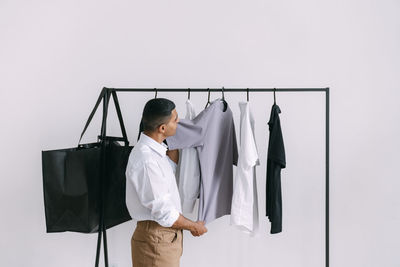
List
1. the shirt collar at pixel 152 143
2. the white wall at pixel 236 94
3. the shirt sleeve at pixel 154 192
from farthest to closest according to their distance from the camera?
the white wall at pixel 236 94
the shirt collar at pixel 152 143
the shirt sleeve at pixel 154 192

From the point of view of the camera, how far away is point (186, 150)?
2.08 meters

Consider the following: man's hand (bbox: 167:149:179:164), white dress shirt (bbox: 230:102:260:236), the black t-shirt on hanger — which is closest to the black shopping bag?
man's hand (bbox: 167:149:179:164)

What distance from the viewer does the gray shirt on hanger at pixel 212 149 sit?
2.00 m

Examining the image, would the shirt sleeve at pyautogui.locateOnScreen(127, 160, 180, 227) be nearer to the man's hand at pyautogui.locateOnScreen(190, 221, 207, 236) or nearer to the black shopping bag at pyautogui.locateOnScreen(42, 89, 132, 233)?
the man's hand at pyautogui.locateOnScreen(190, 221, 207, 236)

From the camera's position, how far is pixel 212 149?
6.76ft

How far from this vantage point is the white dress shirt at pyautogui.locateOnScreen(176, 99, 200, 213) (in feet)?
6.82

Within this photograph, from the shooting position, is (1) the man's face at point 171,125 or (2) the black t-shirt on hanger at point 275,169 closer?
(1) the man's face at point 171,125

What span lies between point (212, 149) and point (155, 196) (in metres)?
0.51

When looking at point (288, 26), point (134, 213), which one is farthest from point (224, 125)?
point (288, 26)

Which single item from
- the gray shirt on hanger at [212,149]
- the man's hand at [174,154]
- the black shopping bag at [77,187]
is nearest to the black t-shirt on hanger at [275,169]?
the gray shirt on hanger at [212,149]

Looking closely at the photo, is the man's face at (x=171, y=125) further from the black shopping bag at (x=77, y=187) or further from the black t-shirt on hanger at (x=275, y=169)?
the black t-shirt on hanger at (x=275, y=169)

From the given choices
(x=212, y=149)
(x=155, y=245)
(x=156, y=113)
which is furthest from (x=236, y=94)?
(x=155, y=245)

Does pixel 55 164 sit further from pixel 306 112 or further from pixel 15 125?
pixel 306 112

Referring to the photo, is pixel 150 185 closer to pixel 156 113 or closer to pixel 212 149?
pixel 156 113
